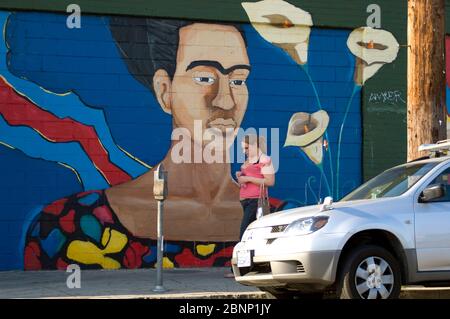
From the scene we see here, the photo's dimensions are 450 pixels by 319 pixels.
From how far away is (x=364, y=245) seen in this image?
8250 millimetres

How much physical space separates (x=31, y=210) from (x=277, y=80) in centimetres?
467

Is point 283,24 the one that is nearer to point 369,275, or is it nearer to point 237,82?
point 237,82

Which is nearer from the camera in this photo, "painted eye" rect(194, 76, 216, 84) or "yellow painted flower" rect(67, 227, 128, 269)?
"yellow painted flower" rect(67, 227, 128, 269)

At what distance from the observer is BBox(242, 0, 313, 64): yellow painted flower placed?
43.9 ft

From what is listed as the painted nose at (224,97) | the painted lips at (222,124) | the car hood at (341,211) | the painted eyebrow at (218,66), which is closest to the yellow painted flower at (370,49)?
the painted eyebrow at (218,66)

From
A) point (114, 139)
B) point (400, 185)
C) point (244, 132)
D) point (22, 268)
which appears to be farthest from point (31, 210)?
point (400, 185)

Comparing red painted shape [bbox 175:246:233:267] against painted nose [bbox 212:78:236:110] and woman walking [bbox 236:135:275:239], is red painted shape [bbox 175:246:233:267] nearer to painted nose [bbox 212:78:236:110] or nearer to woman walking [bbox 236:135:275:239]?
woman walking [bbox 236:135:275:239]

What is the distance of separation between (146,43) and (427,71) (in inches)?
189

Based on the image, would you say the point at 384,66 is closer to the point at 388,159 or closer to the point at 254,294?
the point at 388,159

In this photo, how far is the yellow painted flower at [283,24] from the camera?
13391mm

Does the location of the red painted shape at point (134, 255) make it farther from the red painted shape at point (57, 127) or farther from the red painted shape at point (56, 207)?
the red painted shape at point (56, 207)

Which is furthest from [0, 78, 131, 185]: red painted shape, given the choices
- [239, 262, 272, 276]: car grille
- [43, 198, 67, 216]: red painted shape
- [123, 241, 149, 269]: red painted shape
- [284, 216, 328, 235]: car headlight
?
[284, 216, 328, 235]: car headlight

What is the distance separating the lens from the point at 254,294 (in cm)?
962

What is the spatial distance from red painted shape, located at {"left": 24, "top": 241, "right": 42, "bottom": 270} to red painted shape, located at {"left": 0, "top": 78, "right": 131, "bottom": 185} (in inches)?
61.7
